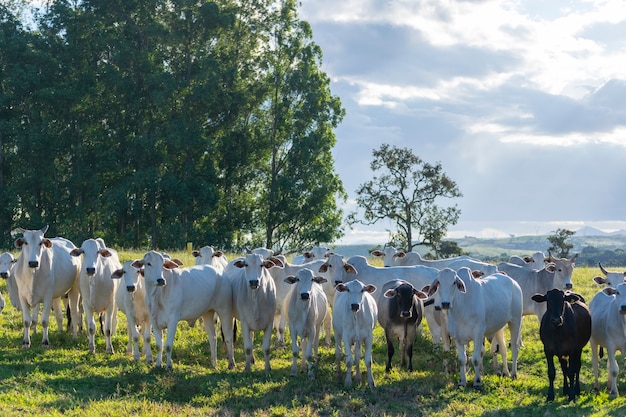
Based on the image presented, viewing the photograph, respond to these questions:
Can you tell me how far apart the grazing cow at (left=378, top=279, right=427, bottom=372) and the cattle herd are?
22 mm

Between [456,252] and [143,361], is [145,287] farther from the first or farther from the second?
[456,252]

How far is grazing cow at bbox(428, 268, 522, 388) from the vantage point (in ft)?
44.8

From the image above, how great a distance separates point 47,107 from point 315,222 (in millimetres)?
17757

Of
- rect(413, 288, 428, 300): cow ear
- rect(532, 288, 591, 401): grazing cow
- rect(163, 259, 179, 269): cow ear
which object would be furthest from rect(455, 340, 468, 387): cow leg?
rect(163, 259, 179, 269): cow ear

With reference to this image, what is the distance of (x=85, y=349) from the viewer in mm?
15688

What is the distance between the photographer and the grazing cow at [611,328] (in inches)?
523

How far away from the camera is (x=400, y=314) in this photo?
14578 mm

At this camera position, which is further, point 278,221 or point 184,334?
point 278,221

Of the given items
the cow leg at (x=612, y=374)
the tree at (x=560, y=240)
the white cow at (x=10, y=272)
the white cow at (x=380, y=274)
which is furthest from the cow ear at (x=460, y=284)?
the tree at (x=560, y=240)

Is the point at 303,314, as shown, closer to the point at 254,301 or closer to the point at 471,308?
the point at 254,301

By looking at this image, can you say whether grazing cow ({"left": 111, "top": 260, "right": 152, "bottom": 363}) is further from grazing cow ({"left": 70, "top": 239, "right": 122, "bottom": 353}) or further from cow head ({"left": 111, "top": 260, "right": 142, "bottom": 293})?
grazing cow ({"left": 70, "top": 239, "right": 122, "bottom": 353})

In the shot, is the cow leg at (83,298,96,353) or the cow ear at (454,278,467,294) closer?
the cow ear at (454,278,467,294)

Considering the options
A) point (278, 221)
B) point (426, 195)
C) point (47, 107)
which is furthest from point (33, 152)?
point (426, 195)

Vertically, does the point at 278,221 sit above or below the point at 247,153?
below
